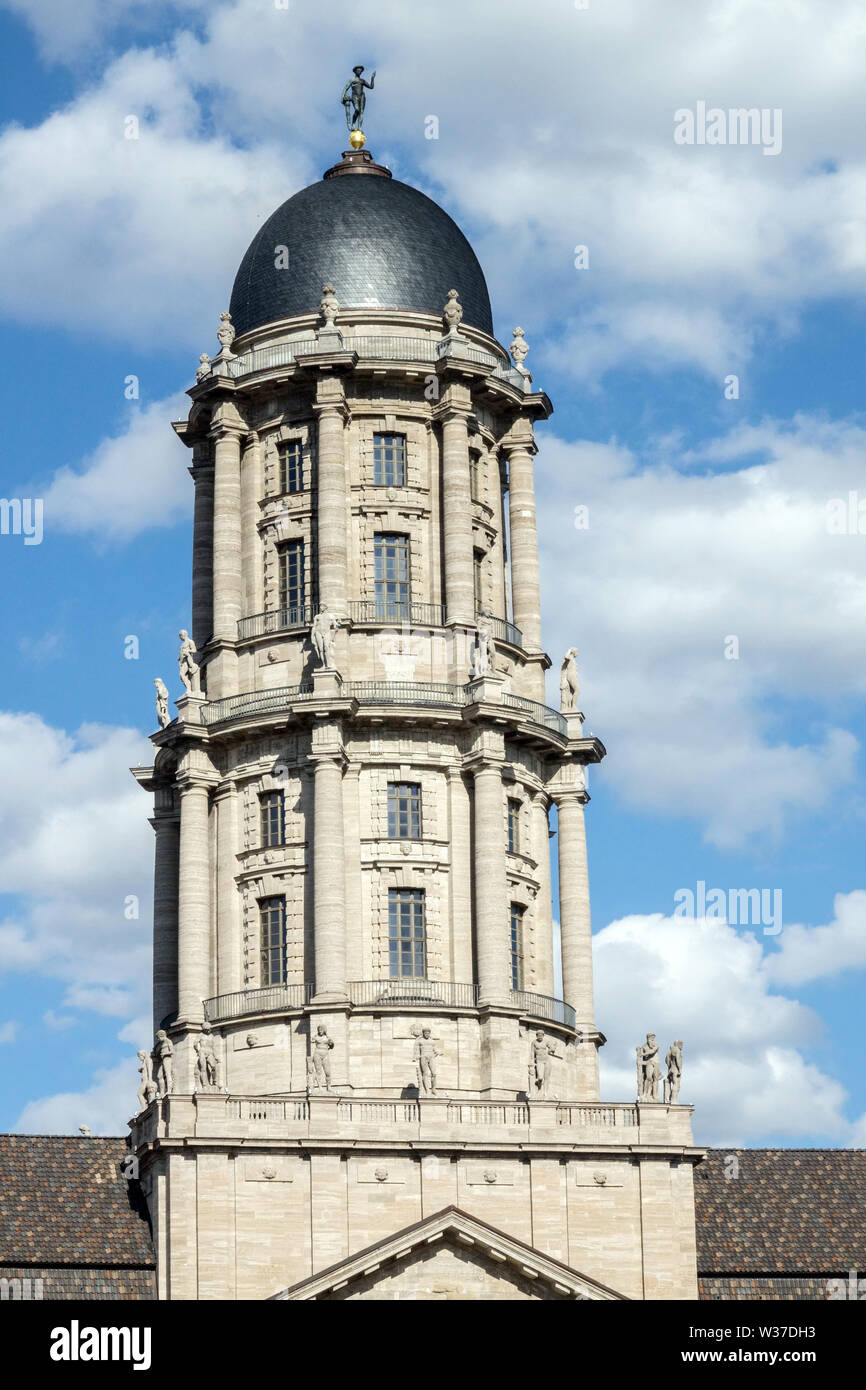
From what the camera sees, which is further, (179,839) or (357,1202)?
(179,839)

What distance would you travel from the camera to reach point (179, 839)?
82.2 metres

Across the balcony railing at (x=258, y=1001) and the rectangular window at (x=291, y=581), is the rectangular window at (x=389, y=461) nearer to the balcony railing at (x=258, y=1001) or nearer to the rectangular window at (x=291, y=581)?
the rectangular window at (x=291, y=581)

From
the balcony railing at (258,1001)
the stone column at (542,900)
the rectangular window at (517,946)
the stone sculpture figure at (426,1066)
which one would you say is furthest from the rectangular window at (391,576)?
the stone sculpture figure at (426,1066)

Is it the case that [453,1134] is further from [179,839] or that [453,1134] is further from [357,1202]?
[179,839]

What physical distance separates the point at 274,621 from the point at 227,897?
360 inches

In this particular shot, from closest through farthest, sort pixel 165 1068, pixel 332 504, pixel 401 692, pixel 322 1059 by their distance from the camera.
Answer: pixel 322 1059 → pixel 165 1068 → pixel 401 692 → pixel 332 504

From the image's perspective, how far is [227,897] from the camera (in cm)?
7969

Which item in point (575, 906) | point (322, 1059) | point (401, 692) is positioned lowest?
point (322, 1059)

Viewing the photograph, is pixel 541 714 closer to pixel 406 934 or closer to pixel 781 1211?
pixel 406 934

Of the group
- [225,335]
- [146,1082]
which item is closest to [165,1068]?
[146,1082]

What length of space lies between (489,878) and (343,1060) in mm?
7372

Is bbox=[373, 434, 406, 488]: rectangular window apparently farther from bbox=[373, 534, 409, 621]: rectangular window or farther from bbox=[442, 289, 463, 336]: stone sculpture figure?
bbox=[442, 289, 463, 336]: stone sculpture figure
